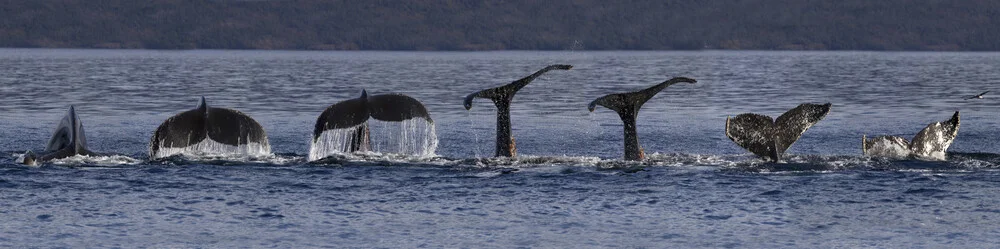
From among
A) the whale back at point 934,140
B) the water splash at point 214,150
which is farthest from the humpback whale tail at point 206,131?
the whale back at point 934,140

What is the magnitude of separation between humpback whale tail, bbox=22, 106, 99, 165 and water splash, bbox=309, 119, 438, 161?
4.73 m

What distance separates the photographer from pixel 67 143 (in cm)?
2886

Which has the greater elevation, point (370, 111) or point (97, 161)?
point (370, 111)

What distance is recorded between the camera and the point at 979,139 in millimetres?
37375

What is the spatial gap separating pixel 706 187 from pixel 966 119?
2566 cm

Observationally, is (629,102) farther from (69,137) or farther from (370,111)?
(69,137)

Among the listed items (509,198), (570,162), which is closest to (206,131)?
(509,198)

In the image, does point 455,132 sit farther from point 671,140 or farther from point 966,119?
point 966,119

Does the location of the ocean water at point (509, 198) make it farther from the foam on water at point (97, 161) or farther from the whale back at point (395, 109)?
the whale back at point (395, 109)

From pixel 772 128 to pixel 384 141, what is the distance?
1520cm

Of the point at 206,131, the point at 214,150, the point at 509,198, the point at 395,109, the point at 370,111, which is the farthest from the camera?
the point at 214,150

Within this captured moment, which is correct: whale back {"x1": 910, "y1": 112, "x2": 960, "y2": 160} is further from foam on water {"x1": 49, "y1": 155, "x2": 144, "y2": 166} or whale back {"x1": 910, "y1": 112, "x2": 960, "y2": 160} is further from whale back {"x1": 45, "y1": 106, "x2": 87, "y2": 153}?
whale back {"x1": 45, "y1": 106, "x2": 87, "y2": 153}

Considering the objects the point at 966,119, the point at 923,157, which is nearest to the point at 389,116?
the point at 923,157

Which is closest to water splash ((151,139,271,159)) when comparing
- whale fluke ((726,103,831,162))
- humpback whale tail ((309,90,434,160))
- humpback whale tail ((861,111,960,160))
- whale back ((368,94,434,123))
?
humpback whale tail ((309,90,434,160))
